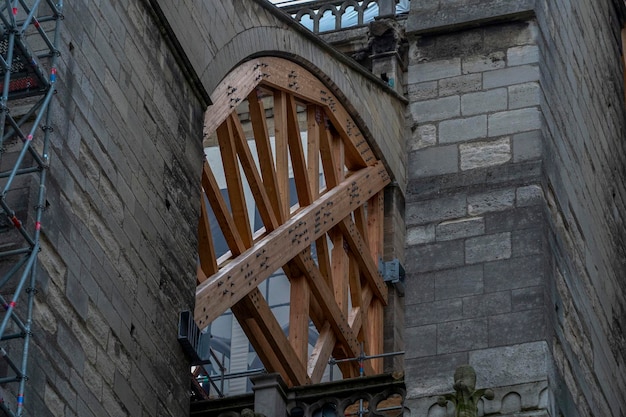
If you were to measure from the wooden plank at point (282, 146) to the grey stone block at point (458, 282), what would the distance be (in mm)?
6350

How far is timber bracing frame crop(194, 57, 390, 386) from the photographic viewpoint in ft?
60.8

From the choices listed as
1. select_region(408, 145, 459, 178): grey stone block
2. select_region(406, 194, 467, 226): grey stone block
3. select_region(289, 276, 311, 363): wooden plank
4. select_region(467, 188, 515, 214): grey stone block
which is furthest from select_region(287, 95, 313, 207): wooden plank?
select_region(467, 188, 515, 214): grey stone block

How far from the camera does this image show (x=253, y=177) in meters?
19.4

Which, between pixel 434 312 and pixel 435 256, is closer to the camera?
pixel 434 312

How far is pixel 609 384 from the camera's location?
50.3 ft

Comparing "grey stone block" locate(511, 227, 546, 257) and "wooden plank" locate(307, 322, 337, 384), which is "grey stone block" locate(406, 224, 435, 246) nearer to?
"grey stone block" locate(511, 227, 546, 257)

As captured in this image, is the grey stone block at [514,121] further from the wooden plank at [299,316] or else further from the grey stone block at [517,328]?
the wooden plank at [299,316]

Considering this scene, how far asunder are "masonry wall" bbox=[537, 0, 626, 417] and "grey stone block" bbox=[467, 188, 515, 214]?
31 cm

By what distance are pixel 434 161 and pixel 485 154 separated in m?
0.37

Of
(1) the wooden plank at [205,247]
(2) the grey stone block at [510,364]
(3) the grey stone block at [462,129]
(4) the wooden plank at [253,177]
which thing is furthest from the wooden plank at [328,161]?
(2) the grey stone block at [510,364]

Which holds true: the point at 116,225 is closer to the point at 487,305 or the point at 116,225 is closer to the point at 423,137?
the point at 423,137

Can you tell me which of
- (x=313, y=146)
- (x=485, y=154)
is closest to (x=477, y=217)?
(x=485, y=154)

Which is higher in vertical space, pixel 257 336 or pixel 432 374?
pixel 257 336

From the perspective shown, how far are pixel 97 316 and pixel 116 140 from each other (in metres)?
1.53
